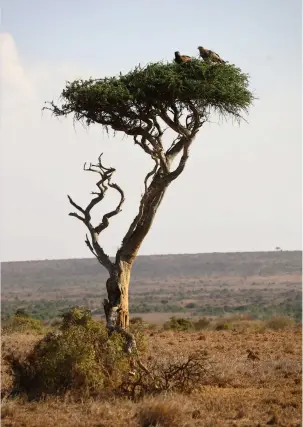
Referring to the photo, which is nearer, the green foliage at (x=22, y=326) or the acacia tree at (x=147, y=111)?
the acacia tree at (x=147, y=111)

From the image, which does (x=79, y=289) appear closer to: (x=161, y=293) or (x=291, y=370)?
(x=161, y=293)

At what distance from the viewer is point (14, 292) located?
93.4m

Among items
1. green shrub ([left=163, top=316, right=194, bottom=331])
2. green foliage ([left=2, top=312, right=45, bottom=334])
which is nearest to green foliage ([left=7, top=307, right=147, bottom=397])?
green foliage ([left=2, top=312, right=45, bottom=334])

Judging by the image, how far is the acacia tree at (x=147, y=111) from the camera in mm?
15086

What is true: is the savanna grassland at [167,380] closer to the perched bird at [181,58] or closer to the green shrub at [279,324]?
the green shrub at [279,324]

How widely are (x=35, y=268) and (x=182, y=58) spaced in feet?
329

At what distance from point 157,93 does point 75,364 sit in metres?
5.75

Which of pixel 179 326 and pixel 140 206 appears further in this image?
pixel 179 326

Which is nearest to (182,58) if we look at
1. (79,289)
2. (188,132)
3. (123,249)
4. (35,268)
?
(188,132)

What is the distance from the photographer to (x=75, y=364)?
41.8 ft

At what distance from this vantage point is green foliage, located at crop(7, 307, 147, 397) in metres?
12.7

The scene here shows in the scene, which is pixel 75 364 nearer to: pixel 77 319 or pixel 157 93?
pixel 77 319

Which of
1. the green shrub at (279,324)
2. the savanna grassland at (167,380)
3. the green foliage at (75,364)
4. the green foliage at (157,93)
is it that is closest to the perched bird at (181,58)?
the green foliage at (157,93)

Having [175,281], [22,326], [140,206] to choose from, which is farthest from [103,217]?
[175,281]
